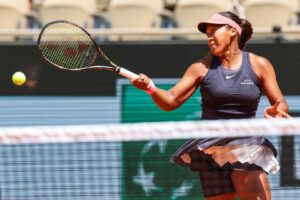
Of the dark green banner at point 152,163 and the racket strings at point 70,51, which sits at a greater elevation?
the racket strings at point 70,51

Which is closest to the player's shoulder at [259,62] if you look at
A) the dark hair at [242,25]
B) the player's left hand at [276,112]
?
the dark hair at [242,25]

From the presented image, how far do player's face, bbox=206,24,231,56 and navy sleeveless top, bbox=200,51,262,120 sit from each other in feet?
0.29

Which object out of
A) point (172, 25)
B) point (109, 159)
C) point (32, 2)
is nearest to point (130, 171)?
point (109, 159)

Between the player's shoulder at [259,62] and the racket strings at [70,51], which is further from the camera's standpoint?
the racket strings at [70,51]

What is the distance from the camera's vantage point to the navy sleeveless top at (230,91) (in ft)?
13.3

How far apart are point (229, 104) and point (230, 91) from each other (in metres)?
0.07

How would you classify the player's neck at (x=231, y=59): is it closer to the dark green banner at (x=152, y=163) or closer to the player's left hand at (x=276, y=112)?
the player's left hand at (x=276, y=112)

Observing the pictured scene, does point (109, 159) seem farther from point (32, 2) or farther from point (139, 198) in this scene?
point (32, 2)

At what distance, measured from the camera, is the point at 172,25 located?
684 cm

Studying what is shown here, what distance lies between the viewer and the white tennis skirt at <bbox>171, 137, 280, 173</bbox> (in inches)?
158

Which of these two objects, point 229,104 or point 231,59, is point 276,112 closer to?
point 229,104

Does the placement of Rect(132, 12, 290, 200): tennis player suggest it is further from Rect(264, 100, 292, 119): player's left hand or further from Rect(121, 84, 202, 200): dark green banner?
Rect(121, 84, 202, 200): dark green banner

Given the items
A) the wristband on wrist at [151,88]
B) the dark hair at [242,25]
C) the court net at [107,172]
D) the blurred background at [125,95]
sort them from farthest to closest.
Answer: the blurred background at [125,95] < the court net at [107,172] < the dark hair at [242,25] < the wristband on wrist at [151,88]

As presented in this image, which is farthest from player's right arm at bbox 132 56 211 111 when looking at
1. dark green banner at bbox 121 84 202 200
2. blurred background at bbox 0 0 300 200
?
dark green banner at bbox 121 84 202 200
